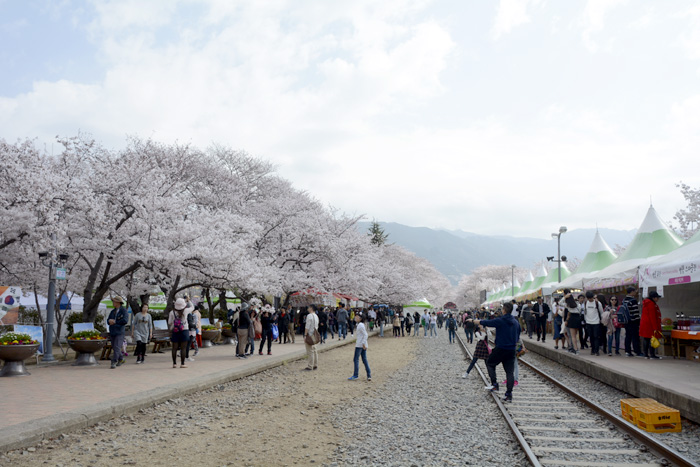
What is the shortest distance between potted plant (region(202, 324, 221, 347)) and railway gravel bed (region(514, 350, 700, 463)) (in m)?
13.1

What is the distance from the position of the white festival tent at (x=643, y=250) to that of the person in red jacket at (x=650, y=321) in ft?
7.88

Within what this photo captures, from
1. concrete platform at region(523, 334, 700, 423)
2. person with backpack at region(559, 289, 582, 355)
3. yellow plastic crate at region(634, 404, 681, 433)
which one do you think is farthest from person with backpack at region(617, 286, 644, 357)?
yellow plastic crate at region(634, 404, 681, 433)

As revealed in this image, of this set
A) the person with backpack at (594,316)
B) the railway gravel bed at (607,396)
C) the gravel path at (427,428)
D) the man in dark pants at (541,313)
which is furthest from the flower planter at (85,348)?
the man in dark pants at (541,313)

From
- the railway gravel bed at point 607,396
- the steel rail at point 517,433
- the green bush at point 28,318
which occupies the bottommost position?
the railway gravel bed at point 607,396

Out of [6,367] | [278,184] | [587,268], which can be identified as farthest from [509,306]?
[278,184]

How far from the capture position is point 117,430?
745 centimetres

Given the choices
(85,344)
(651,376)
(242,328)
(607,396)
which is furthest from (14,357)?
(651,376)

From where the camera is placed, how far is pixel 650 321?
14.4 metres

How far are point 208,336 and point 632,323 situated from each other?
53.0 ft

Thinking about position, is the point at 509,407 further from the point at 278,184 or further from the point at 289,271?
the point at 278,184

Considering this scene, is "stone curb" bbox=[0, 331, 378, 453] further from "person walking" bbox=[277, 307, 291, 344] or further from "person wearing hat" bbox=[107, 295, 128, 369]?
"person walking" bbox=[277, 307, 291, 344]

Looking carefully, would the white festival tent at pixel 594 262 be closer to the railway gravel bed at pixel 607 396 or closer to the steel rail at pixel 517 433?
the railway gravel bed at pixel 607 396

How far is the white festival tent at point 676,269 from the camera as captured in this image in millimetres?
12383

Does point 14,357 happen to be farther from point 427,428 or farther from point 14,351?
point 427,428
